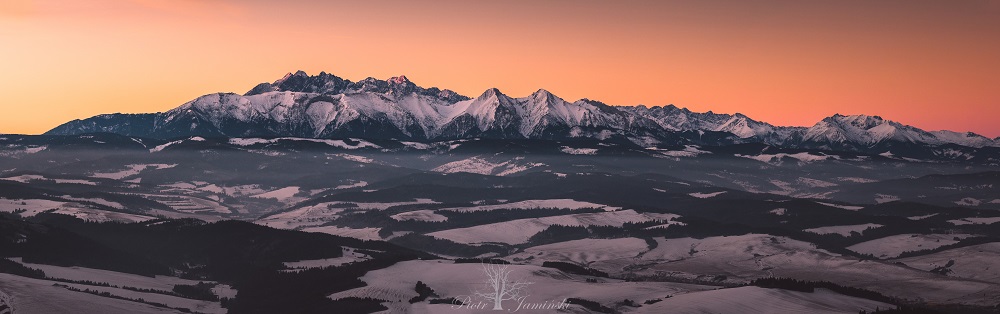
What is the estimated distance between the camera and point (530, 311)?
7549 inches

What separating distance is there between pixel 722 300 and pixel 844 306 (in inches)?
772

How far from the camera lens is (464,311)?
196625 mm

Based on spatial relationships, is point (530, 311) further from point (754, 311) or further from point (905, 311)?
point (905, 311)

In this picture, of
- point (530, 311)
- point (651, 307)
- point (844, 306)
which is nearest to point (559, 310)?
point (530, 311)

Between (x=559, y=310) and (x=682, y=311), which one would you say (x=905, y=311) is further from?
(x=559, y=310)

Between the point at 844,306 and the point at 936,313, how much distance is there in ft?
46.9

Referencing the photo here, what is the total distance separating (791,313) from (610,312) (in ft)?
95.6

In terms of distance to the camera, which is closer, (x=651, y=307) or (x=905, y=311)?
(x=905, y=311)

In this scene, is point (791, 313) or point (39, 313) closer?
point (791, 313)

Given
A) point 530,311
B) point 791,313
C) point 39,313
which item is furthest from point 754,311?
point 39,313

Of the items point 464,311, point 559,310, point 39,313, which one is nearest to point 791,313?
point 559,310

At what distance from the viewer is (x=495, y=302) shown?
192750 millimetres

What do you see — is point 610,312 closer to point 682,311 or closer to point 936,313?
point 682,311

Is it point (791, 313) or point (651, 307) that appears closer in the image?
point (791, 313)
